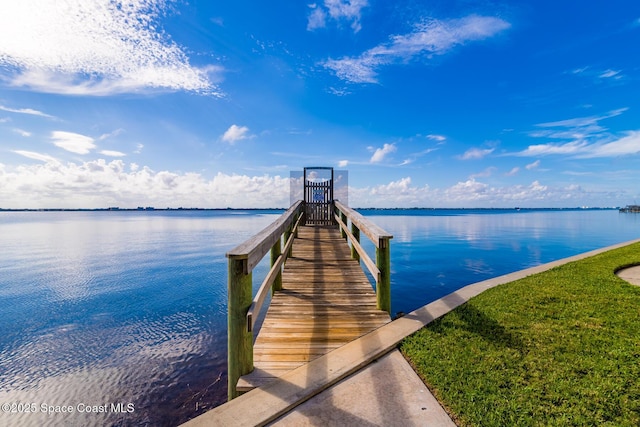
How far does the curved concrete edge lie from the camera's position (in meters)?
2.58

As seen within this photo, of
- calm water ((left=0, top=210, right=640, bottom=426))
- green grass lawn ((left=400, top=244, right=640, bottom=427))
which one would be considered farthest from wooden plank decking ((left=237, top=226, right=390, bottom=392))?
calm water ((left=0, top=210, right=640, bottom=426))

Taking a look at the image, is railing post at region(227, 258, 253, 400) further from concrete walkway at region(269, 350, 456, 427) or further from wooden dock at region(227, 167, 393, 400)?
concrete walkway at region(269, 350, 456, 427)

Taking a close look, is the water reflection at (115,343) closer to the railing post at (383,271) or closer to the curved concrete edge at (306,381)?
the curved concrete edge at (306,381)

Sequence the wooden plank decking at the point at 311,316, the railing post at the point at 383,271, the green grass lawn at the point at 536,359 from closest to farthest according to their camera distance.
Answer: the green grass lawn at the point at 536,359, the wooden plank decking at the point at 311,316, the railing post at the point at 383,271

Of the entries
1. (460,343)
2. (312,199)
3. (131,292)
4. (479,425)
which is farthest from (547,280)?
(131,292)

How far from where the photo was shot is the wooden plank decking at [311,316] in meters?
3.45

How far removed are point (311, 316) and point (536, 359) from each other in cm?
299

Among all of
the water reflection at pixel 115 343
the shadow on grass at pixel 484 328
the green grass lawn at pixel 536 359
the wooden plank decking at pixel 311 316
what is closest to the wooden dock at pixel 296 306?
the wooden plank decking at pixel 311 316

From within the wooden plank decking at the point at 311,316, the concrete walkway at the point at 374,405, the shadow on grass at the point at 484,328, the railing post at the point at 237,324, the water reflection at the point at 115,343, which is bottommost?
the water reflection at the point at 115,343

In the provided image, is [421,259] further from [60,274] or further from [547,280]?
[60,274]

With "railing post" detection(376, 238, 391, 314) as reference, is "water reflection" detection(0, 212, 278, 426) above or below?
below

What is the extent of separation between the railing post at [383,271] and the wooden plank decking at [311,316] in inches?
6.5

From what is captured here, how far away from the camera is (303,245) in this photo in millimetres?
10055

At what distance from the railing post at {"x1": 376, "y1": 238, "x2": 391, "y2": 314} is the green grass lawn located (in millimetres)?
752
